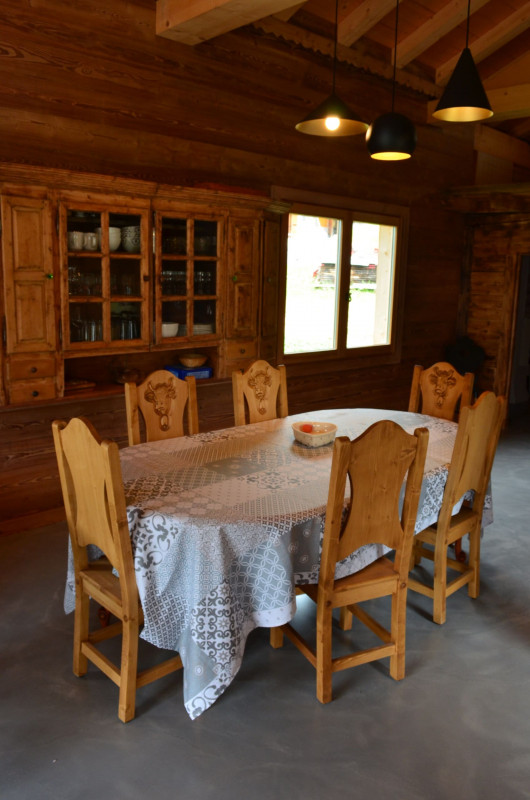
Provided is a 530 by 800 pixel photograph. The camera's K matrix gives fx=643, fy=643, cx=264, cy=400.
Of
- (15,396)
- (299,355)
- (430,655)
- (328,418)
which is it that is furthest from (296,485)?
(299,355)

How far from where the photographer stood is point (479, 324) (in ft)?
22.9

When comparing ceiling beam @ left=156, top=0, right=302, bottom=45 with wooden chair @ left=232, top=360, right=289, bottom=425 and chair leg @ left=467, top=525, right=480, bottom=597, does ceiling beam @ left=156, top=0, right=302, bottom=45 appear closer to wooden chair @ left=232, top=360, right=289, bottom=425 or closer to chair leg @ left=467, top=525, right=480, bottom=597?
wooden chair @ left=232, top=360, right=289, bottom=425

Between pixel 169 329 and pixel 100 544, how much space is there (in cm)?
201

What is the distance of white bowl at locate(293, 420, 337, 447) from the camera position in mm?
3016

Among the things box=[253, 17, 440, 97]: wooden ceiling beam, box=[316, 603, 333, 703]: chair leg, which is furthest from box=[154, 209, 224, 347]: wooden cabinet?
box=[316, 603, 333, 703]: chair leg

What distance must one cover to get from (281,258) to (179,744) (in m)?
3.68

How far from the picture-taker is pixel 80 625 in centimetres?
244

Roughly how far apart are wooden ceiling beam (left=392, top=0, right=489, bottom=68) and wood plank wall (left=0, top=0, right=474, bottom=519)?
0.34 meters

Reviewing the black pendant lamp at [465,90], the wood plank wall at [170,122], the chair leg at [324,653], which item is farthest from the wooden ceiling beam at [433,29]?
the chair leg at [324,653]

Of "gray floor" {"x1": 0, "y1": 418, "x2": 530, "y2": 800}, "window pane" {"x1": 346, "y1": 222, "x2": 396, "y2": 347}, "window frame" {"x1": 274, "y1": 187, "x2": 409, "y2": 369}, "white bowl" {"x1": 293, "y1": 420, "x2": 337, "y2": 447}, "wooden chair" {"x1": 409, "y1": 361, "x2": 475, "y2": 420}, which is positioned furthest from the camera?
"window pane" {"x1": 346, "y1": 222, "x2": 396, "y2": 347}

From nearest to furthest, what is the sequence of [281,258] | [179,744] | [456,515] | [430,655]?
[179,744]
[430,655]
[456,515]
[281,258]

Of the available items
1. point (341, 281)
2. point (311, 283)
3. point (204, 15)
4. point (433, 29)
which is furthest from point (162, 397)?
point (433, 29)

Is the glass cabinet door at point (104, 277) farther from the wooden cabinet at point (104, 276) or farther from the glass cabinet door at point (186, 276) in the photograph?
the glass cabinet door at point (186, 276)

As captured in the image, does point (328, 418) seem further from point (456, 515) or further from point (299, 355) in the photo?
point (299, 355)
